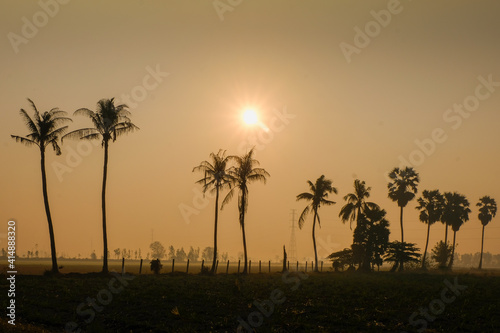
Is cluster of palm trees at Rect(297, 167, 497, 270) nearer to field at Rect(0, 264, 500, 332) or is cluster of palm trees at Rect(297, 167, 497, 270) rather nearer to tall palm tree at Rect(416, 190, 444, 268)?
tall palm tree at Rect(416, 190, 444, 268)

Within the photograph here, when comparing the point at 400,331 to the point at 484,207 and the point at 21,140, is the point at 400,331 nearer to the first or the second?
the point at 21,140

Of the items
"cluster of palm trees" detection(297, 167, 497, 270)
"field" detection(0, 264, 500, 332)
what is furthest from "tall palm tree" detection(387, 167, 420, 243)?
"field" detection(0, 264, 500, 332)

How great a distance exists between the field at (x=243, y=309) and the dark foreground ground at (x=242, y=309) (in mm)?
51

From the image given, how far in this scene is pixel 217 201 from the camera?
6838 centimetres

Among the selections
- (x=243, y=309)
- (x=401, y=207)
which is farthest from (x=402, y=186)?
(x=243, y=309)

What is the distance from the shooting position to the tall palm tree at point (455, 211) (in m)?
109

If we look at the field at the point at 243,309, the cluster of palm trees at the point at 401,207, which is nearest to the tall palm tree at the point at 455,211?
the cluster of palm trees at the point at 401,207

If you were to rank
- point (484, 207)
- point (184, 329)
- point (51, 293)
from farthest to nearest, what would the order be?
1. point (484, 207)
2. point (51, 293)
3. point (184, 329)

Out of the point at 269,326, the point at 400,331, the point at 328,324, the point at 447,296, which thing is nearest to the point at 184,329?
the point at 269,326

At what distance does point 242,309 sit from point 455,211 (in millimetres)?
91744

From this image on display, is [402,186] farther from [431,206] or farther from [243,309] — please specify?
[243,309]

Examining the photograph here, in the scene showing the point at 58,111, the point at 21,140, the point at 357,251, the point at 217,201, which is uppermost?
the point at 58,111

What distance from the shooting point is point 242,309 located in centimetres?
3045

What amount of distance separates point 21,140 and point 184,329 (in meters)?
35.4
